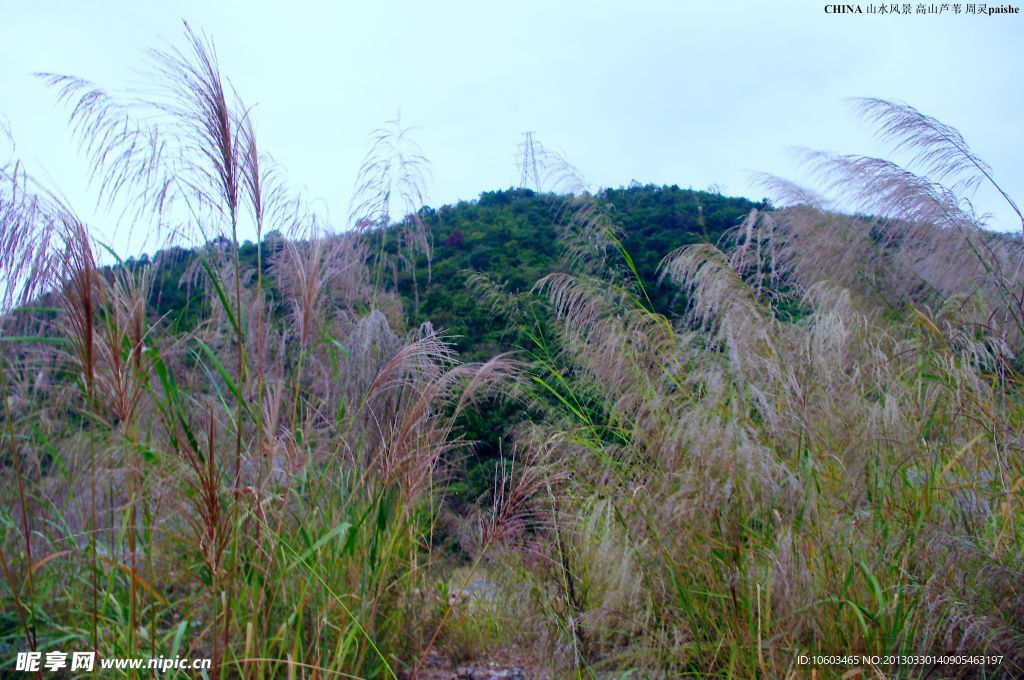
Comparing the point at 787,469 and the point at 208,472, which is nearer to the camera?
the point at 208,472

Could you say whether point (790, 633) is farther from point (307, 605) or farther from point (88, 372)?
point (88, 372)

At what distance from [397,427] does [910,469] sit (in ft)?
6.17

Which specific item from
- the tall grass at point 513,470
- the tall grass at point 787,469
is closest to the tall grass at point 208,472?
the tall grass at point 513,470

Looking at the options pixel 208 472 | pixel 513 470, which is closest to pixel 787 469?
pixel 513 470

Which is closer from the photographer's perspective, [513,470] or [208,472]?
[208,472]

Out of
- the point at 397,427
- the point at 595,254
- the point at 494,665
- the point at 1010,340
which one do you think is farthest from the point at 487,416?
the point at 1010,340

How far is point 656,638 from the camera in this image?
89.4 inches

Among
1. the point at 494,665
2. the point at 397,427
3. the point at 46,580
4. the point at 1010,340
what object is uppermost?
the point at 1010,340

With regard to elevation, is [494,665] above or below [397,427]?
below

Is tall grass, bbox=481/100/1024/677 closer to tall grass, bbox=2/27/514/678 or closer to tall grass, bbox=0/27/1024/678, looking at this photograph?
tall grass, bbox=0/27/1024/678

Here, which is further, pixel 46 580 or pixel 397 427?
pixel 397 427

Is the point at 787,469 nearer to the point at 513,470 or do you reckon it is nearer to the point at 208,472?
the point at 513,470

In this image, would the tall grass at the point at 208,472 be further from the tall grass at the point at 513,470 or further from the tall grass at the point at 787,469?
the tall grass at the point at 787,469

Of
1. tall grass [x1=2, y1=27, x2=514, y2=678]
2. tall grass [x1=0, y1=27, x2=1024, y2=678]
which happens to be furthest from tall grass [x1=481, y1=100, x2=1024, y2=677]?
tall grass [x1=2, y1=27, x2=514, y2=678]
